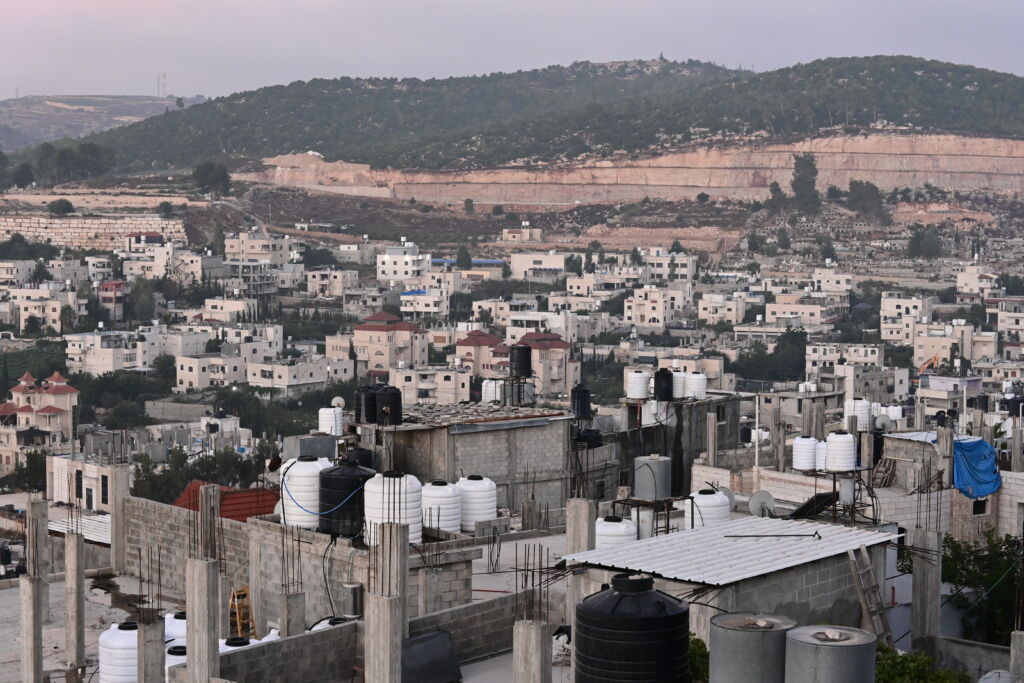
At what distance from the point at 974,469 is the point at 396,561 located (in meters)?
6.16

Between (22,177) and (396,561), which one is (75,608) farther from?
(22,177)

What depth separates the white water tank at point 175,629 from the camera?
890cm

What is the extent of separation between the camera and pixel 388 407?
11758 millimetres

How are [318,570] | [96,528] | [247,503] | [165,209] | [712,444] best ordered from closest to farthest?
1. [318,570]
2. [247,503]
3. [712,444]
4. [96,528]
5. [165,209]

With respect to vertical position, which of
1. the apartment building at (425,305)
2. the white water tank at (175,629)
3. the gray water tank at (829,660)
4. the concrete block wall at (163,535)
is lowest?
the apartment building at (425,305)

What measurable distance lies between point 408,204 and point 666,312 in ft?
117

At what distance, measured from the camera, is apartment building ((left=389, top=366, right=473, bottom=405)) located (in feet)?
→ 152

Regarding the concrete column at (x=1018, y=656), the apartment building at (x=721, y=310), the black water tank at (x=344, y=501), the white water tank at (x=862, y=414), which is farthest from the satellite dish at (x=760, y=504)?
the apartment building at (x=721, y=310)

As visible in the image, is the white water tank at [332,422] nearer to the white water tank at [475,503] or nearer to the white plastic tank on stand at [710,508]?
the white water tank at [475,503]

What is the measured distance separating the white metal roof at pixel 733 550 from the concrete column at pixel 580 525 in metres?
0.29

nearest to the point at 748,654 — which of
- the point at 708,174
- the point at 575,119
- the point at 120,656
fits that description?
the point at 120,656

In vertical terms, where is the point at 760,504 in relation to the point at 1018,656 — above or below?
above

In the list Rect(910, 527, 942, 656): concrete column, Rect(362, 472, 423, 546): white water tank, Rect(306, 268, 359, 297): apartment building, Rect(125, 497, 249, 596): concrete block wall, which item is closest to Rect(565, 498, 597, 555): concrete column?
Rect(362, 472, 423, 546): white water tank

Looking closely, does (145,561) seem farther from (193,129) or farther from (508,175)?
(193,129)
